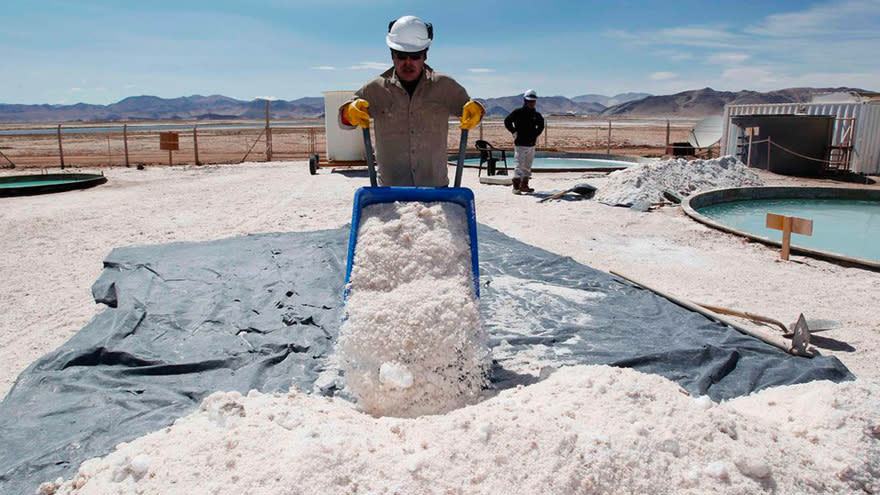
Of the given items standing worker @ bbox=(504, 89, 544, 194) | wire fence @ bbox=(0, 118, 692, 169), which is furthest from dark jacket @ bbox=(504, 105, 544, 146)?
wire fence @ bbox=(0, 118, 692, 169)

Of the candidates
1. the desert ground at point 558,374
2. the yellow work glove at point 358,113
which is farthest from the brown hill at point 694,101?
the yellow work glove at point 358,113

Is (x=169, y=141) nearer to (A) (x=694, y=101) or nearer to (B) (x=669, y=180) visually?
(B) (x=669, y=180)

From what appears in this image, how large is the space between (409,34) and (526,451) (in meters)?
2.25

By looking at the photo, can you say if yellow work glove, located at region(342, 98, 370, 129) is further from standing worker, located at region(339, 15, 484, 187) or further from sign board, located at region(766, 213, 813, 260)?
sign board, located at region(766, 213, 813, 260)

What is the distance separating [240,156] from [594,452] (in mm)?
19139

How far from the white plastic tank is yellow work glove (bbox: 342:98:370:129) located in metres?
8.90

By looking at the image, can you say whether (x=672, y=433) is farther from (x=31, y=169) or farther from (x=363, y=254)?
(x=31, y=169)

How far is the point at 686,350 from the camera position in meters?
3.38

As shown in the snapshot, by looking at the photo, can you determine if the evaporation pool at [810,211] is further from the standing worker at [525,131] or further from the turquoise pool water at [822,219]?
the standing worker at [525,131]

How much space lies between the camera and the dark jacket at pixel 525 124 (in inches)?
371

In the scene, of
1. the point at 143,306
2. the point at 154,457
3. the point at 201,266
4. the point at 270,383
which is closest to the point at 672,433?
the point at 154,457

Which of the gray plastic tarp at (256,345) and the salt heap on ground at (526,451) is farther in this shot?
the gray plastic tarp at (256,345)

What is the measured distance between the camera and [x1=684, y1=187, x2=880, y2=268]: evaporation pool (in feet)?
24.3

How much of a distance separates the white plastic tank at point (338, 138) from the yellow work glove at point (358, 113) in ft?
29.2
